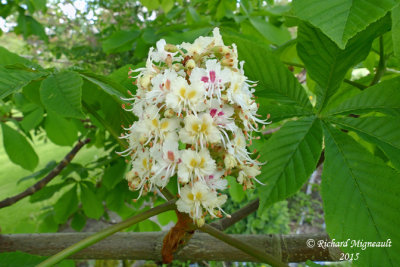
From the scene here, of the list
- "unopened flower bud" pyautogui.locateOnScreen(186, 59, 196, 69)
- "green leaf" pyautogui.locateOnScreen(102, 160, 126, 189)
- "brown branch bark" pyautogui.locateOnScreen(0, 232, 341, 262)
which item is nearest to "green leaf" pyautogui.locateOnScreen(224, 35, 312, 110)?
"unopened flower bud" pyautogui.locateOnScreen(186, 59, 196, 69)

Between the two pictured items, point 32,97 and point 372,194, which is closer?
point 372,194

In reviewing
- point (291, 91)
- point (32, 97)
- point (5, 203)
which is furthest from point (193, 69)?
point (5, 203)

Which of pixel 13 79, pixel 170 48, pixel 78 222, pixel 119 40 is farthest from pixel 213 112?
pixel 78 222

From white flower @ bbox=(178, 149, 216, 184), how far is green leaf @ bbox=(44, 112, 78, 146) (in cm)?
104

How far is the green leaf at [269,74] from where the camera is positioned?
0.64m

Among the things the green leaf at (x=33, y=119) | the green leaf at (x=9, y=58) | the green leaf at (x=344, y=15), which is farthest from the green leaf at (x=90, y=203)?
the green leaf at (x=344, y=15)

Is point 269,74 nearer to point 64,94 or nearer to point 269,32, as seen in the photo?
point 64,94

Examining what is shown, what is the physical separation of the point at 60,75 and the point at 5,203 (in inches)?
25.7

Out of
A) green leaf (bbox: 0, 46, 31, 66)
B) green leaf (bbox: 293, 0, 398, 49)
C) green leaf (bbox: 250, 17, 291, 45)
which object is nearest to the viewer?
green leaf (bbox: 293, 0, 398, 49)

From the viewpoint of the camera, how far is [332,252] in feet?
2.65

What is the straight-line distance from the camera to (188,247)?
2.78ft

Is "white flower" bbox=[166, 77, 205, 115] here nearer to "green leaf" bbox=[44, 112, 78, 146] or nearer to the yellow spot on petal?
the yellow spot on petal

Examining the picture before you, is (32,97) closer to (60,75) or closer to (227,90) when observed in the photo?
(60,75)

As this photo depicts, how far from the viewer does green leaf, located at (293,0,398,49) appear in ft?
1.50
